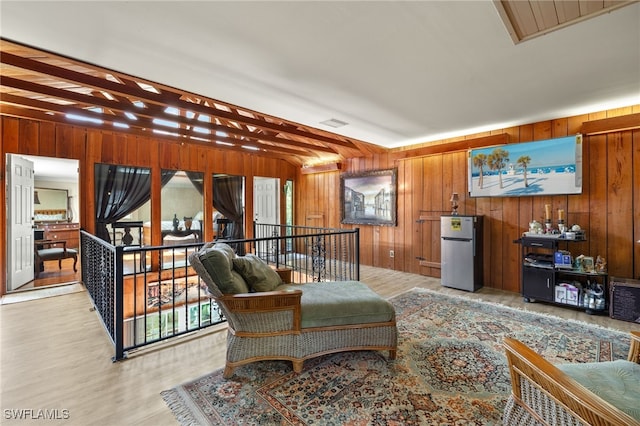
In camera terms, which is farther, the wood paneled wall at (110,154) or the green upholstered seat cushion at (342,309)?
the wood paneled wall at (110,154)

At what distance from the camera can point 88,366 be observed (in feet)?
7.18

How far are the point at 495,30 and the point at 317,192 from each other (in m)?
5.63

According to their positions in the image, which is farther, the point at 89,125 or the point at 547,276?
the point at 89,125

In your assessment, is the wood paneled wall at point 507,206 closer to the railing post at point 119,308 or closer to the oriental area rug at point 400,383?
the oriental area rug at point 400,383

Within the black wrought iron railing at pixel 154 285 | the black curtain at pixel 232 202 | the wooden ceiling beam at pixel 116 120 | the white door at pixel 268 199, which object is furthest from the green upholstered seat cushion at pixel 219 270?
the white door at pixel 268 199

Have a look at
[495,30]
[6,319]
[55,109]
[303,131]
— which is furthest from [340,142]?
[6,319]

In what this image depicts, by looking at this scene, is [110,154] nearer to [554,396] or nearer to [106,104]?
[106,104]

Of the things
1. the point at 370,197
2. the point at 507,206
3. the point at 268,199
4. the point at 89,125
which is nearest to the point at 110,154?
the point at 89,125

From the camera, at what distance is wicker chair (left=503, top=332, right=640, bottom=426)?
37.3 inches

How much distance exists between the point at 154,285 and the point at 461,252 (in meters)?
5.85

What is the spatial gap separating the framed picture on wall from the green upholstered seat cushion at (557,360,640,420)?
4.33m

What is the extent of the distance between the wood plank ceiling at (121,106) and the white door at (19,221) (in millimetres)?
1123

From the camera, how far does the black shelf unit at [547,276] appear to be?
3.42 metres

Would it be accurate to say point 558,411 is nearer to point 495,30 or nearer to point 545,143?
point 495,30
